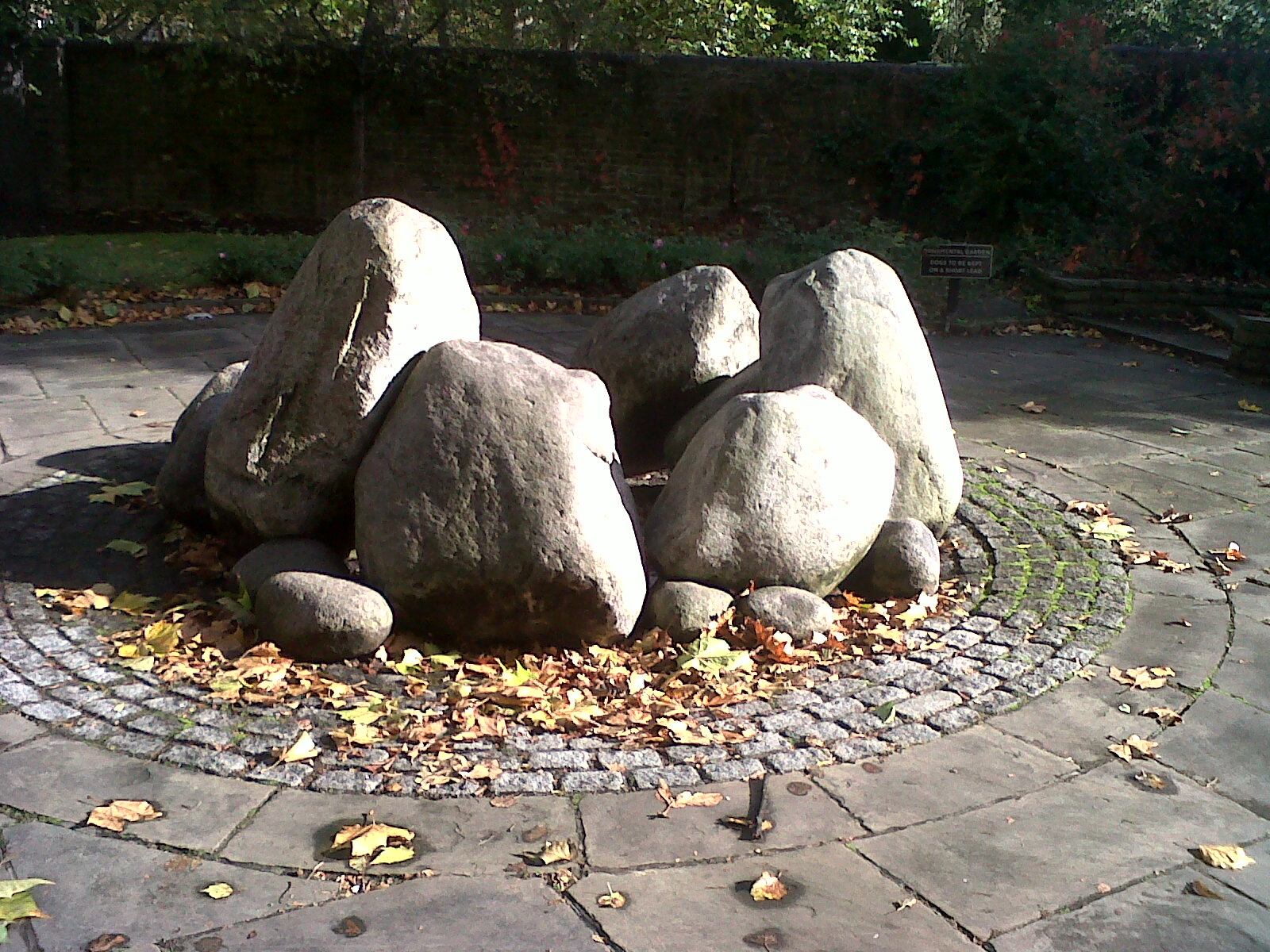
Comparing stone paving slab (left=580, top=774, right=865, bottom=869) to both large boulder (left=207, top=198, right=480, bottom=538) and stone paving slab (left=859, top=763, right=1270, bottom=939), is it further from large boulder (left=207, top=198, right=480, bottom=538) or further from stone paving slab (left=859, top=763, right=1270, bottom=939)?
large boulder (left=207, top=198, right=480, bottom=538)

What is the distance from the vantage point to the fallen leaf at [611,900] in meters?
3.01

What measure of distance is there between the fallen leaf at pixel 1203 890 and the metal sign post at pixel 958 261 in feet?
29.1

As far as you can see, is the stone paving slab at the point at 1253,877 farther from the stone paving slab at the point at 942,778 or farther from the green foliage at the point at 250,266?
the green foliage at the point at 250,266

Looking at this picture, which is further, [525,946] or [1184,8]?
[1184,8]

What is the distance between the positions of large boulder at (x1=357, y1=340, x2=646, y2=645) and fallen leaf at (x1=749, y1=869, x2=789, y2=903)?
1517 mm

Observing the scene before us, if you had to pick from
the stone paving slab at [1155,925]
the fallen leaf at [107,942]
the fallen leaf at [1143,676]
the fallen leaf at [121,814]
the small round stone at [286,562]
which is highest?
the small round stone at [286,562]

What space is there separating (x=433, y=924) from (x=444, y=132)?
16.0 m

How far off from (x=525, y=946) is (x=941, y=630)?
2608 millimetres

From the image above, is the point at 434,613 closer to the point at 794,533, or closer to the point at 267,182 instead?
the point at 794,533

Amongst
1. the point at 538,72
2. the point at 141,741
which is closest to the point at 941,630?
the point at 141,741

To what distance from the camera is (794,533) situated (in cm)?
486

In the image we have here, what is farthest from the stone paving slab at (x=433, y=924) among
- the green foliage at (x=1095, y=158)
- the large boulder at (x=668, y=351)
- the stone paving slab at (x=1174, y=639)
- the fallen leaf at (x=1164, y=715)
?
the green foliage at (x=1095, y=158)

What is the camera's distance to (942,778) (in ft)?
12.3

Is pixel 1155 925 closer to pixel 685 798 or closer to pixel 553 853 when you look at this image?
pixel 685 798
